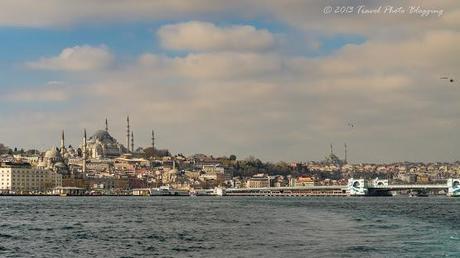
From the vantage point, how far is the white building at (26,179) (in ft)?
582

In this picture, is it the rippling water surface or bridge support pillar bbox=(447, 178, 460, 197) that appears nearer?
the rippling water surface

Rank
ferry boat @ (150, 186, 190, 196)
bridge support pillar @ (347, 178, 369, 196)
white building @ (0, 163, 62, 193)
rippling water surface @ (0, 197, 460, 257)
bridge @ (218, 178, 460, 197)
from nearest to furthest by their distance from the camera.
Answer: rippling water surface @ (0, 197, 460, 257) → bridge @ (218, 178, 460, 197) → bridge support pillar @ (347, 178, 369, 196) → white building @ (0, 163, 62, 193) → ferry boat @ (150, 186, 190, 196)

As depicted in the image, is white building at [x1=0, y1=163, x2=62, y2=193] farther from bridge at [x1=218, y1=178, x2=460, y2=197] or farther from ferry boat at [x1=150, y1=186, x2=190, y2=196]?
bridge at [x1=218, y1=178, x2=460, y2=197]

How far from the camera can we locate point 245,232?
3684 centimetres

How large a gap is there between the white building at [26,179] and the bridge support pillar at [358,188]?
218 feet

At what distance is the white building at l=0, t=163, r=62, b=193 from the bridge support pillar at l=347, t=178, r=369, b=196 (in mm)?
66326

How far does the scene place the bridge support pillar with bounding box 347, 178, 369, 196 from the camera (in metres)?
168

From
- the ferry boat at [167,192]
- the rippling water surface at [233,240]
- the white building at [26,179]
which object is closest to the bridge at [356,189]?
the ferry boat at [167,192]

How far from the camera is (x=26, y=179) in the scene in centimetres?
18025

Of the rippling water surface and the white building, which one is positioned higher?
the white building

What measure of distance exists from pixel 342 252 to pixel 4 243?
44.3ft

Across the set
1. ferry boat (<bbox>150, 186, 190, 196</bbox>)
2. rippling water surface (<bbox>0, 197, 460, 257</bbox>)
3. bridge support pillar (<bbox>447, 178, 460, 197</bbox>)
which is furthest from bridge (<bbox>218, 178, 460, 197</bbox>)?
rippling water surface (<bbox>0, 197, 460, 257</bbox>)

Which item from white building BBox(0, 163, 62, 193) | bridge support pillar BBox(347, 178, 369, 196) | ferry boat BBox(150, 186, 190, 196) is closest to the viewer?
bridge support pillar BBox(347, 178, 369, 196)

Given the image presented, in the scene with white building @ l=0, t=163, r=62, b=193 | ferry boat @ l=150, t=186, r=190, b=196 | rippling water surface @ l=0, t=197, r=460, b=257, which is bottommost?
rippling water surface @ l=0, t=197, r=460, b=257
